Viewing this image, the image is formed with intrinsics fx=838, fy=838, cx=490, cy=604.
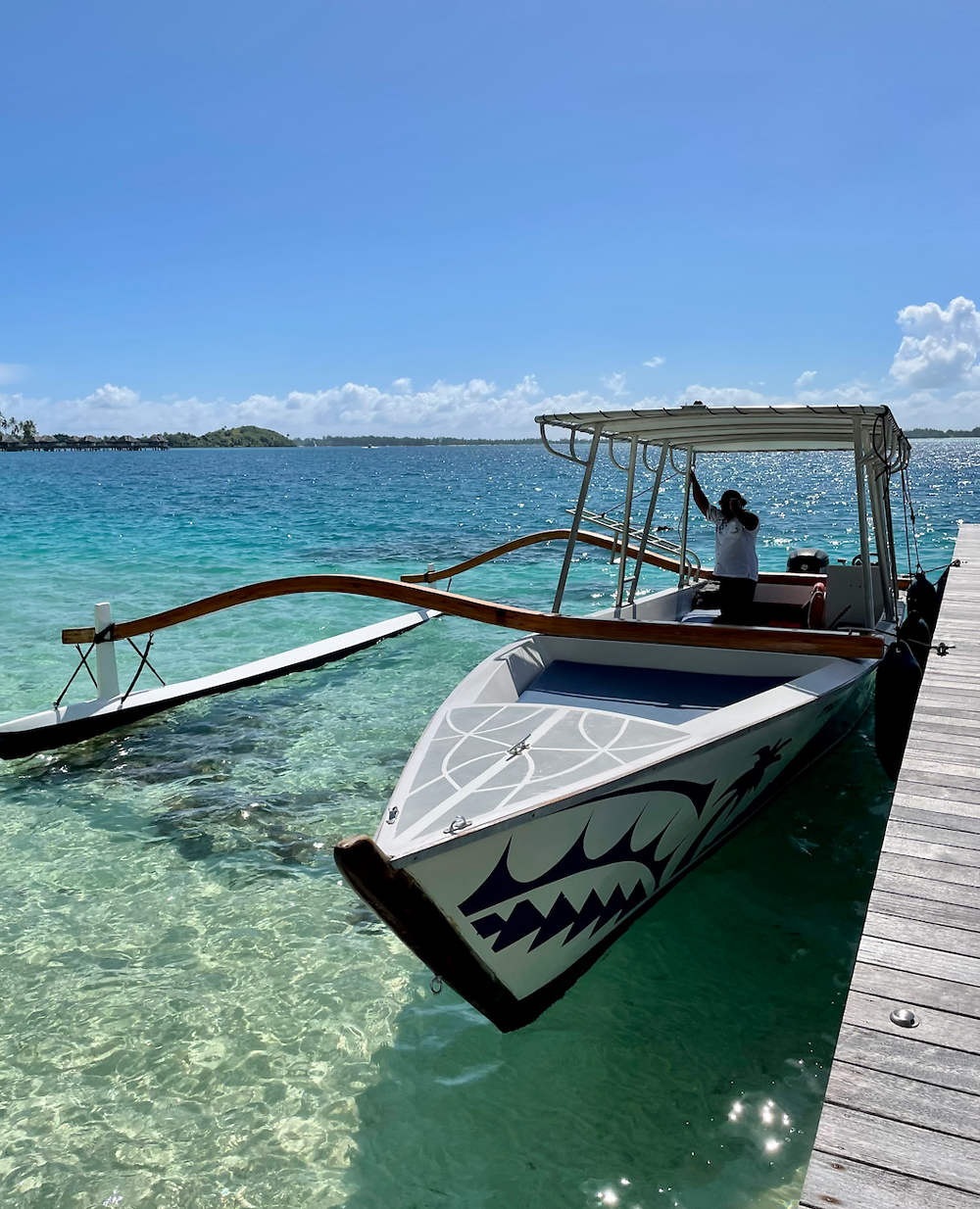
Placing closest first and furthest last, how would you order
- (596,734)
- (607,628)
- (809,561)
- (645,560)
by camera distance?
(596,734)
(607,628)
(809,561)
(645,560)

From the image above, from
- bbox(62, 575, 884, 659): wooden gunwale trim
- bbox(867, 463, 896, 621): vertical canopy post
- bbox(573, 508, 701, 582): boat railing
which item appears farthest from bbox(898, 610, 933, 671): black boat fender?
bbox(573, 508, 701, 582): boat railing

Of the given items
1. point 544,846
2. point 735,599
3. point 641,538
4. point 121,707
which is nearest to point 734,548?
point 735,599

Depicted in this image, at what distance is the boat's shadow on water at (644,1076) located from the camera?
127 inches

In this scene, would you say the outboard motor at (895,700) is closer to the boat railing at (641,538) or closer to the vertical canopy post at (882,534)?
the vertical canopy post at (882,534)

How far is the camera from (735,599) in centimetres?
754

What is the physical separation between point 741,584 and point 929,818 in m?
4.06

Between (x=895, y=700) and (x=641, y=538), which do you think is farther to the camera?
(x=641, y=538)

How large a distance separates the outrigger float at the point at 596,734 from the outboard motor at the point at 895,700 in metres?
0.21

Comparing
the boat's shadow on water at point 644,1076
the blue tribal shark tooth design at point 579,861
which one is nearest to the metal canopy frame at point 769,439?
the blue tribal shark tooth design at point 579,861

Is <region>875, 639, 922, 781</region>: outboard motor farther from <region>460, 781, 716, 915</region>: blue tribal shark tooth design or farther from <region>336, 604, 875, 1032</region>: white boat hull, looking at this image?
<region>460, 781, 716, 915</region>: blue tribal shark tooth design

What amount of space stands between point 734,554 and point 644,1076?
A: 4.78 m

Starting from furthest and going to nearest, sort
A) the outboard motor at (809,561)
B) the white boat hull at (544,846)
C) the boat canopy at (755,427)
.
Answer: the outboard motor at (809,561)
the boat canopy at (755,427)
the white boat hull at (544,846)

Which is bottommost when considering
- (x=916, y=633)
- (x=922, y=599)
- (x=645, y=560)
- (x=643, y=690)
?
(x=643, y=690)

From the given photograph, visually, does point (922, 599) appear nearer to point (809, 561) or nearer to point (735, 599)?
point (809, 561)
